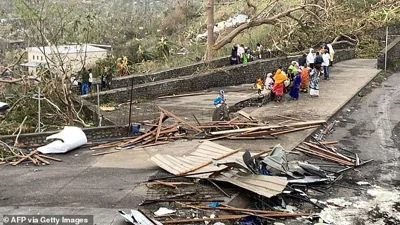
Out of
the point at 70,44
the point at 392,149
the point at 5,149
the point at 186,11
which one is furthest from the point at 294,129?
the point at 186,11

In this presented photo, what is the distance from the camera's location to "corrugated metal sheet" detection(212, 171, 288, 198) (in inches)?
329

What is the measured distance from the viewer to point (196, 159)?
10.0 meters

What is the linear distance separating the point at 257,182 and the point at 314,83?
9.08 m

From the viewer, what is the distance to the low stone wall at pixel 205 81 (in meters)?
17.6

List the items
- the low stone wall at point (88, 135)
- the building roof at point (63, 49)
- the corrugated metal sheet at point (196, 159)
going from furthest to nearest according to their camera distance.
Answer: the building roof at point (63, 49) < the low stone wall at point (88, 135) < the corrugated metal sheet at point (196, 159)

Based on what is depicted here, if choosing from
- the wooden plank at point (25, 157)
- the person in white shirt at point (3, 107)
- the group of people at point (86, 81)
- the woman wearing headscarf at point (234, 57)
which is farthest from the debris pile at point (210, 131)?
the woman wearing headscarf at point (234, 57)

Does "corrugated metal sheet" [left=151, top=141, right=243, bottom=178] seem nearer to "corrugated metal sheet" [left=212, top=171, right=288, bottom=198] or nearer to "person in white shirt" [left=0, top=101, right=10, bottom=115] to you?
"corrugated metal sheet" [left=212, top=171, right=288, bottom=198]

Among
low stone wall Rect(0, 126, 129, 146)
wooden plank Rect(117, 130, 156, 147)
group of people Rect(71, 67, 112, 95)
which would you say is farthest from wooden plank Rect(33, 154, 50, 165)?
group of people Rect(71, 67, 112, 95)

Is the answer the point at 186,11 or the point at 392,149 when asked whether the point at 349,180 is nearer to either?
the point at 392,149

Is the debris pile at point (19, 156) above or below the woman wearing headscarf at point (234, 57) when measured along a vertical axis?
below

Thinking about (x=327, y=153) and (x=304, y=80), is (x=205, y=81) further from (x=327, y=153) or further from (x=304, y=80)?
(x=327, y=153)

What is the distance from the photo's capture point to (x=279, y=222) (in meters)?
8.09

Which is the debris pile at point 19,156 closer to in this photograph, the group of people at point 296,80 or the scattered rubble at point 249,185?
the scattered rubble at point 249,185

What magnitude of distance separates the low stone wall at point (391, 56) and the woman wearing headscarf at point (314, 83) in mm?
7268
